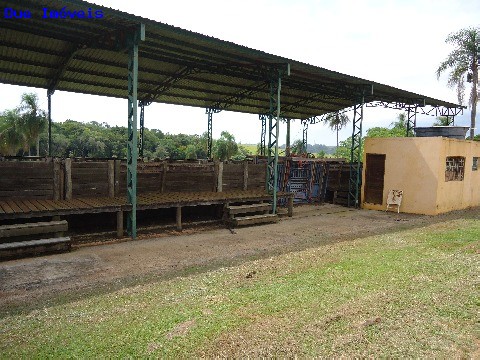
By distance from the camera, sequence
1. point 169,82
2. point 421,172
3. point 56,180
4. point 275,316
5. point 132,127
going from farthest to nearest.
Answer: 1. point 421,172
2. point 169,82
3. point 56,180
4. point 132,127
5. point 275,316

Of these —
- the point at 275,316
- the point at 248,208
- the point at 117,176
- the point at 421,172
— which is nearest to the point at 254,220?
the point at 248,208

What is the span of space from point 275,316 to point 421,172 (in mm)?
14069

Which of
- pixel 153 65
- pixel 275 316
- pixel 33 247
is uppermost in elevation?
pixel 153 65

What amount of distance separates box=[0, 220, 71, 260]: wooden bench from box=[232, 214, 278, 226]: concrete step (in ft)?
18.6

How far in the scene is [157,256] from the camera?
29.1 ft

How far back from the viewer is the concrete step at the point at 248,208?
12874 millimetres

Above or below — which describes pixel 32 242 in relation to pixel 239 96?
below

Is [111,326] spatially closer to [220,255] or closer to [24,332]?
[24,332]

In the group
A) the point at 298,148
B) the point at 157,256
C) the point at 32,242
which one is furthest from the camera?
the point at 298,148

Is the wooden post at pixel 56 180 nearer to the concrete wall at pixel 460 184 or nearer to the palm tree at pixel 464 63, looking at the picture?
the concrete wall at pixel 460 184

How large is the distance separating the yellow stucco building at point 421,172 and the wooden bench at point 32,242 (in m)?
14.6

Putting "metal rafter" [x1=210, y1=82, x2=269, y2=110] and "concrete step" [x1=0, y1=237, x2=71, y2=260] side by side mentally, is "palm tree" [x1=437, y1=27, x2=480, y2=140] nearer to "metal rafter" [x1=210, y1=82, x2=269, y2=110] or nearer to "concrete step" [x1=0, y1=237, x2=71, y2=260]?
"metal rafter" [x1=210, y1=82, x2=269, y2=110]

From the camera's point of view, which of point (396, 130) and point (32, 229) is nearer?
point (32, 229)

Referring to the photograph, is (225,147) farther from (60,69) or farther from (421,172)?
(60,69)
